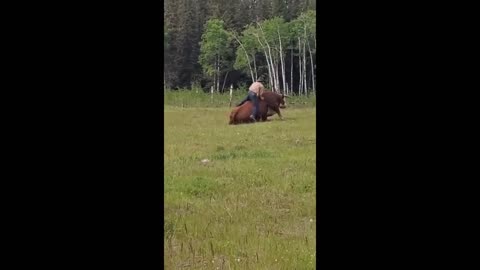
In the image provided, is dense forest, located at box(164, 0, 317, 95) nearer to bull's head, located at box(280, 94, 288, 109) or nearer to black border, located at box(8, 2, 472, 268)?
bull's head, located at box(280, 94, 288, 109)

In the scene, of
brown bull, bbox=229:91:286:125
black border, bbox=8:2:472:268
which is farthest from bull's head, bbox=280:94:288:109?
black border, bbox=8:2:472:268

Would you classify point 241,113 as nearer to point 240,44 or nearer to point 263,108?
point 263,108

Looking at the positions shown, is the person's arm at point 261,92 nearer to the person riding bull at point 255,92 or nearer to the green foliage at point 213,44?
the person riding bull at point 255,92

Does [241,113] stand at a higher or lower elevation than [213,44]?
lower
